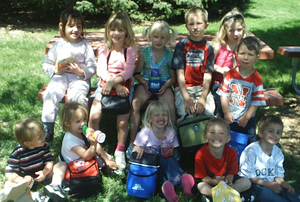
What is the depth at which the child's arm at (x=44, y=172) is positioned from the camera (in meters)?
2.96

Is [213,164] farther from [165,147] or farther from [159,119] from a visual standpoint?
[159,119]

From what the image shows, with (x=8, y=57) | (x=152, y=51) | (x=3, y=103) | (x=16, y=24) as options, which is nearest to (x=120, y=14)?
(x=152, y=51)

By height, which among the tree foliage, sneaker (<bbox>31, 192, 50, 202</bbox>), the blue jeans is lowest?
sneaker (<bbox>31, 192, 50, 202</bbox>)

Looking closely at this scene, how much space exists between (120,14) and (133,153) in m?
1.65

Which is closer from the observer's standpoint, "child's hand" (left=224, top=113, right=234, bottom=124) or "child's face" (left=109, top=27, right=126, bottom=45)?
"child's hand" (left=224, top=113, right=234, bottom=124)

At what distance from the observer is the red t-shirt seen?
2.93 meters

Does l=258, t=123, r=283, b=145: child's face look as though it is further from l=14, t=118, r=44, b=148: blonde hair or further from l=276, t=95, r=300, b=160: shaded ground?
l=14, t=118, r=44, b=148: blonde hair

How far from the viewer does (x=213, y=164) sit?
9.66ft

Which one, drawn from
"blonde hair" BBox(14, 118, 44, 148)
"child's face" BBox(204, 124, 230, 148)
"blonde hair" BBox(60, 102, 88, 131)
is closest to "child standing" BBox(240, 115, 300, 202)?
"child's face" BBox(204, 124, 230, 148)

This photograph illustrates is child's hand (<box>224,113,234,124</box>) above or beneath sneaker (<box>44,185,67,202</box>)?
above

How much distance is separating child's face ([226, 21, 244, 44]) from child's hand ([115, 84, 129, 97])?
4.71 feet

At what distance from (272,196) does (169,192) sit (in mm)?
926

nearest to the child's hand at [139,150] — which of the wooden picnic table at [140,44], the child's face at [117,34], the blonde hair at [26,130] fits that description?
the blonde hair at [26,130]

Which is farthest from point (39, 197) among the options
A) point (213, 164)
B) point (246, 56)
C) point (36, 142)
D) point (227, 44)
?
point (227, 44)
